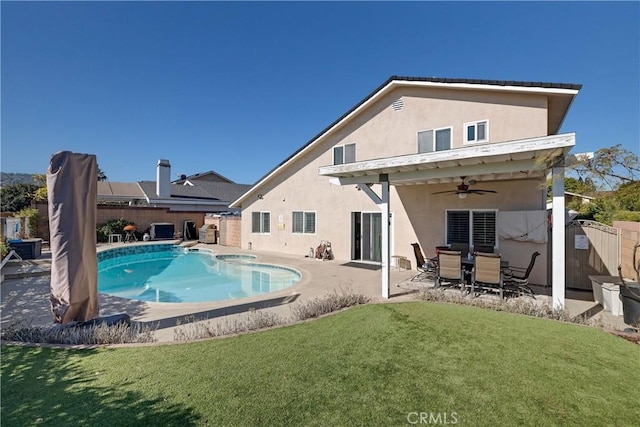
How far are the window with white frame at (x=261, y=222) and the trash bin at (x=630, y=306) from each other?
17.3m

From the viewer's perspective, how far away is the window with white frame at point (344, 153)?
51.8 ft

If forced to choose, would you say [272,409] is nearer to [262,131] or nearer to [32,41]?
[32,41]

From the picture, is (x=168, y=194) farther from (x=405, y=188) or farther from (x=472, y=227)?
(x=472, y=227)

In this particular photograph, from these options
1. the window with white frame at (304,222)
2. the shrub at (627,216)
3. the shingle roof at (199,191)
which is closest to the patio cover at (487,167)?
the shrub at (627,216)

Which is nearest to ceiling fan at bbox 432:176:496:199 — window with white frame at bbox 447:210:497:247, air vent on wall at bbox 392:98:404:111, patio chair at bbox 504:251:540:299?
window with white frame at bbox 447:210:497:247

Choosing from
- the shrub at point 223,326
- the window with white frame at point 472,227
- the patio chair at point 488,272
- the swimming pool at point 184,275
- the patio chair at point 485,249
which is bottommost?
the swimming pool at point 184,275

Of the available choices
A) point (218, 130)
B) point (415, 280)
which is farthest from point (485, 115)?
point (218, 130)

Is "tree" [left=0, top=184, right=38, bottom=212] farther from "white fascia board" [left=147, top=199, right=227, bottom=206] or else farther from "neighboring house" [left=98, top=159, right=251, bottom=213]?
"white fascia board" [left=147, top=199, right=227, bottom=206]

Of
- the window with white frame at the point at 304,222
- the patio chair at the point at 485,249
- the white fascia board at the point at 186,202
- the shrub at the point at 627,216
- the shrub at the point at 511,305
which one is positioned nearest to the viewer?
the shrub at the point at 511,305

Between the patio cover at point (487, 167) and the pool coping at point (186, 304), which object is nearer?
the patio cover at point (487, 167)

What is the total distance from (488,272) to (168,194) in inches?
1240

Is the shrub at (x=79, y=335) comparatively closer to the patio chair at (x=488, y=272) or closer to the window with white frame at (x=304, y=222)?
the patio chair at (x=488, y=272)

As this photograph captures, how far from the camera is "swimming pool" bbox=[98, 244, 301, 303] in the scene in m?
→ 11.7

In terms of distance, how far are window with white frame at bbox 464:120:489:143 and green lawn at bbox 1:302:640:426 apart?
26.8 ft
